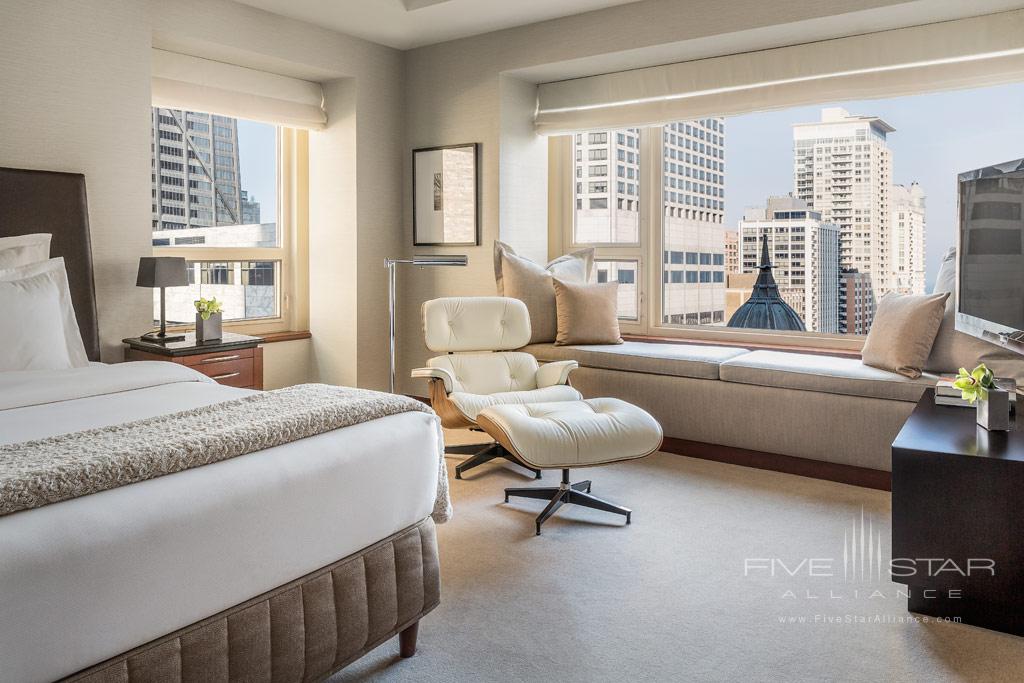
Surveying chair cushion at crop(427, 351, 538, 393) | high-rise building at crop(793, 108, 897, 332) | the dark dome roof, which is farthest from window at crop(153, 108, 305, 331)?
high-rise building at crop(793, 108, 897, 332)

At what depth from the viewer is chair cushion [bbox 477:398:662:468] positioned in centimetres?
304

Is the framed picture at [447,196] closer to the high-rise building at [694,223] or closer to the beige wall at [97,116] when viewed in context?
the high-rise building at [694,223]

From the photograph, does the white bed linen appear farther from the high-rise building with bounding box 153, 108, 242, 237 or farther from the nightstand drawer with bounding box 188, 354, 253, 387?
the high-rise building with bounding box 153, 108, 242, 237

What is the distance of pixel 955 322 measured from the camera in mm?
3525

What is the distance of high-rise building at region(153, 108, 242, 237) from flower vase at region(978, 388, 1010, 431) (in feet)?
14.3

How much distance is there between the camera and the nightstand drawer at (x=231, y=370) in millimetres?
4090

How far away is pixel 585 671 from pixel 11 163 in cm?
337

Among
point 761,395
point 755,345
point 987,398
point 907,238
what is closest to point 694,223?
point 755,345

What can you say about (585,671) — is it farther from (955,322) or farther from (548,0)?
(548,0)

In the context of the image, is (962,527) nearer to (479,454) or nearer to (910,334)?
(910,334)

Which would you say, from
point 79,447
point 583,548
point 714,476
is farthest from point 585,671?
point 714,476

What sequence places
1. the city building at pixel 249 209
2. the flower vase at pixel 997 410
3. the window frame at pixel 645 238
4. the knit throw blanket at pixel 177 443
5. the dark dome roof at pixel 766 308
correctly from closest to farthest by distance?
the knit throw blanket at pixel 177 443 < the flower vase at pixel 997 410 < the dark dome roof at pixel 766 308 < the window frame at pixel 645 238 < the city building at pixel 249 209

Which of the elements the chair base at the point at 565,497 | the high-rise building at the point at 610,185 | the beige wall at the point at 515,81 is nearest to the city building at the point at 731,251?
the high-rise building at the point at 610,185

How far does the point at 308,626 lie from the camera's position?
1.80 m
